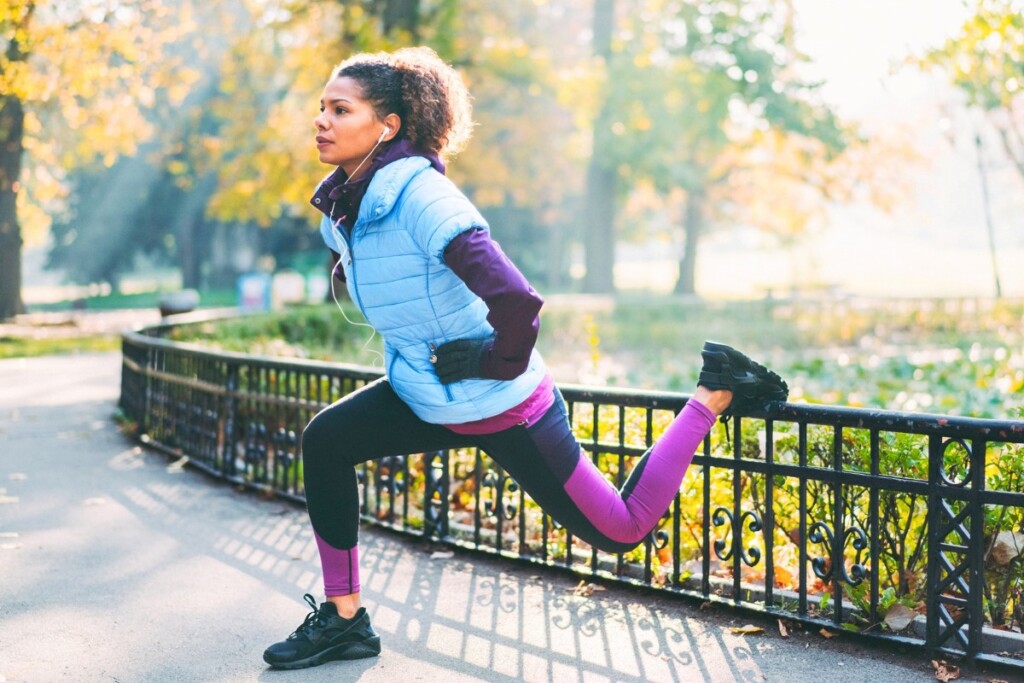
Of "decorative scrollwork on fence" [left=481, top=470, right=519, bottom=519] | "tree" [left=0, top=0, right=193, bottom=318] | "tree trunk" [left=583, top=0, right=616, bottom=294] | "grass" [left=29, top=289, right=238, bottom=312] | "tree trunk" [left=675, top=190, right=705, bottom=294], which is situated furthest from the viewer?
"grass" [left=29, top=289, right=238, bottom=312]

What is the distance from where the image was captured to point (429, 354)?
3611mm

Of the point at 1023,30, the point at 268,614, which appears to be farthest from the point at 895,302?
the point at 268,614

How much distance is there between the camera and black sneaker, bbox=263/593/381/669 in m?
3.99

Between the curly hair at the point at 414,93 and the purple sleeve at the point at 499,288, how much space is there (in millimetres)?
524

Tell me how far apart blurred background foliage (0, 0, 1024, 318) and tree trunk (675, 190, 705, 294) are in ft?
A: 0.29

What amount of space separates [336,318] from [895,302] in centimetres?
1707

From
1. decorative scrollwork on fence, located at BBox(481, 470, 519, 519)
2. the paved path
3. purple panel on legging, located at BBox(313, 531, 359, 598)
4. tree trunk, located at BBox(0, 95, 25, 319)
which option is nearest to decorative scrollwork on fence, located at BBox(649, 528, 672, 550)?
the paved path

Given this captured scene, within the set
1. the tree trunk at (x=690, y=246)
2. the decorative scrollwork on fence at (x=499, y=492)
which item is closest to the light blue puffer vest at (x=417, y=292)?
the decorative scrollwork on fence at (x=499, y=492)

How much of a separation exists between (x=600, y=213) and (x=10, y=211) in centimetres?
1687

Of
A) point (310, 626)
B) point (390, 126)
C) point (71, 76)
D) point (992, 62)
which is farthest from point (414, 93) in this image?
point (71, 76)

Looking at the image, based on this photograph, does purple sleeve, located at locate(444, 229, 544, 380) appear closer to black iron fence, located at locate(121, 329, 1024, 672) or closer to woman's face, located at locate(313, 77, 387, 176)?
woman's face, located at locate(313, 77, 387, 176)

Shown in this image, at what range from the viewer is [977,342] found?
2197cm

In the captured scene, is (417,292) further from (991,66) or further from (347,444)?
(991,66)

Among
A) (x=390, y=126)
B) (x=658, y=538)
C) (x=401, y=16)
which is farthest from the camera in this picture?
(x=401, y=16)
